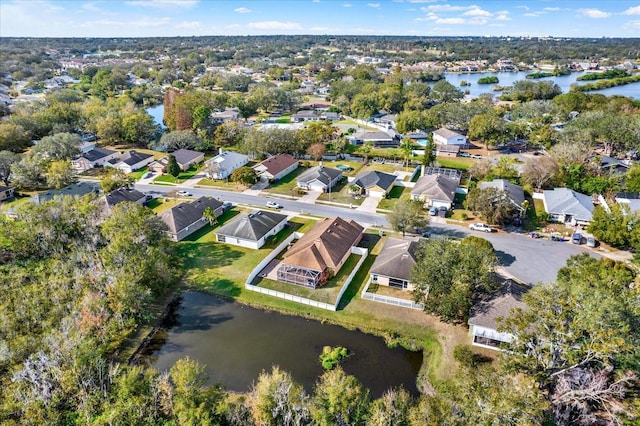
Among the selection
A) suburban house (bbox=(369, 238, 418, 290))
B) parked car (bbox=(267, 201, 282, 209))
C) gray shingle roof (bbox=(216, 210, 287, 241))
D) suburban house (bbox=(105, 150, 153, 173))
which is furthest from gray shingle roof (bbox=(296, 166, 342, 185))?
suburban house (bbox=(105, 150, 153, 173))

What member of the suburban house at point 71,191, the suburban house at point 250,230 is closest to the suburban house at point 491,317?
the suburban house at point 250,230

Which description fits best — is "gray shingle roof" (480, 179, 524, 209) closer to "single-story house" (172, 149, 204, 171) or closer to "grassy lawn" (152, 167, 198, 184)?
"grassy lawn" (152, 167, 198, 184)

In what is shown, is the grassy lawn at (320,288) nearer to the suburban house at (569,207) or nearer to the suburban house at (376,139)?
the suburban house at (569,207)

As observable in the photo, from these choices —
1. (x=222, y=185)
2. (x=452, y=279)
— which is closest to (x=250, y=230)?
(x=222, y=185)

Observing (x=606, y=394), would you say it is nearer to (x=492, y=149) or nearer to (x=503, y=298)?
(x=503, y=298)

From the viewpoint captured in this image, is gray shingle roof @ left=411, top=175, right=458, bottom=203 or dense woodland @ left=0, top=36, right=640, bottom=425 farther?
gray shingle roof @ left=411, top=175, right=458, bottom=203

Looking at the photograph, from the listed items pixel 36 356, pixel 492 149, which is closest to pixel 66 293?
pixel 36 356
